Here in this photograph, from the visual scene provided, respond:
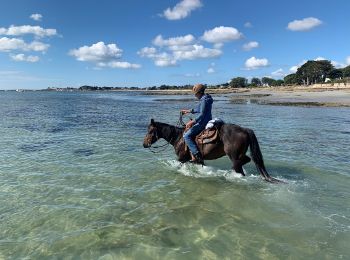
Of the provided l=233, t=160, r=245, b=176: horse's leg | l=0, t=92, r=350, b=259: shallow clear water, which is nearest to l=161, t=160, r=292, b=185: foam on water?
l=0, t=92, r=350, b=259: shallow clear water

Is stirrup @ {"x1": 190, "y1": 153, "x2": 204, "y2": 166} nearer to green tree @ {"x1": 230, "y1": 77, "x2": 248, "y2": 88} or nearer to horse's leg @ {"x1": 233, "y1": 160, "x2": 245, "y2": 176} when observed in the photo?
horse's leg @ {"x1": 233, "y1": 160, "x2": 245, "y2": 176}

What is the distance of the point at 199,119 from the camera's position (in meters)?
11.6

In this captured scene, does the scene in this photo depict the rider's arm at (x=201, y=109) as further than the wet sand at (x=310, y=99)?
No

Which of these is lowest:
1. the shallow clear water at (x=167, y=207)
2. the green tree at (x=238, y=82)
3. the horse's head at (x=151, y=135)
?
the shallow clear water at (x=167, y=207)

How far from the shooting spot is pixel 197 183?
1109 centimetres

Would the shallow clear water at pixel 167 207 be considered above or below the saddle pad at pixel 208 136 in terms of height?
below

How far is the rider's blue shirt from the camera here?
11469 millimetres

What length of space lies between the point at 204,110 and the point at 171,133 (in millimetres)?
1786

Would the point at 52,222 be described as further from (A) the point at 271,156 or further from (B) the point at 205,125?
(A) the point at 271,156

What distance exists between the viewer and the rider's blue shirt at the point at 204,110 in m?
11.5

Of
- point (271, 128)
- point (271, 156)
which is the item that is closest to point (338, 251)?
point (271, 156)

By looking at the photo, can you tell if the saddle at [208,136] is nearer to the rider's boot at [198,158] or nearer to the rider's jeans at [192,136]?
the rider's jeans at [192,136]

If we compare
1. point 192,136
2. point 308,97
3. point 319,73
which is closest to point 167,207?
point 192,136

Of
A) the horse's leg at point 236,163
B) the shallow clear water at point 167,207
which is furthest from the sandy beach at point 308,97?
the horse's leg at point 236,163
